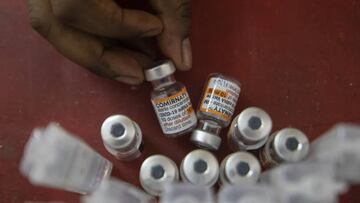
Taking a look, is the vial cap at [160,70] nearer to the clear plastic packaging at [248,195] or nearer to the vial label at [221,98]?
the vial label at [221,98]

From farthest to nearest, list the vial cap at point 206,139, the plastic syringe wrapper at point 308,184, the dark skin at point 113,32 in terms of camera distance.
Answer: the vial cap at point 206,139 < the dark skin at point 113,32 < the plastic syringe wrapper at point 308,184

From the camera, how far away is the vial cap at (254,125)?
75 centimetres

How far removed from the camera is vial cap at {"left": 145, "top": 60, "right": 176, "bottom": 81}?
2.61 ft

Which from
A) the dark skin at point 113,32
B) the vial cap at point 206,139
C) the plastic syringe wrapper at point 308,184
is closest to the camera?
the plastic syringe wrapper at point 308,184

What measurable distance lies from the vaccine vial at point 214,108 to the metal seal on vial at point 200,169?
2.0 inches

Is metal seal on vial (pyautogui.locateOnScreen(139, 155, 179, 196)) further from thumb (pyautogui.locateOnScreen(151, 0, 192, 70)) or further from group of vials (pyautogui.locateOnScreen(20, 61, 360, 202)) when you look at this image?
thumb (pyautogui.locateOnScreen(151, 0, 192, 70))

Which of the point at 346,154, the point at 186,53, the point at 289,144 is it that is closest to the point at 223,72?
the point at 186,53

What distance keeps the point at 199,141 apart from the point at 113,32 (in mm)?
259

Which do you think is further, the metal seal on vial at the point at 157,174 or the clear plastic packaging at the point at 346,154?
the metal seal on vial at the point at 157,174

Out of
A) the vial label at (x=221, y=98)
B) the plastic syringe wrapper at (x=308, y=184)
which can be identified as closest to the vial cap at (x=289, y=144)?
the vial label at (x=221, y=98)

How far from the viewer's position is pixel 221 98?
0.80m

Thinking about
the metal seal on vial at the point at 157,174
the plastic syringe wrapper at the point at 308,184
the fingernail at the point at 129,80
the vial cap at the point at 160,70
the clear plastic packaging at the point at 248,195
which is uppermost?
the plastic syringe wrapper at the point at 308,184

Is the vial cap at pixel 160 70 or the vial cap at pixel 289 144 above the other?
the vial cap at pixel 160 70

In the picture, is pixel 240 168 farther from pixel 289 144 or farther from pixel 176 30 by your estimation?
pixel 176 30
